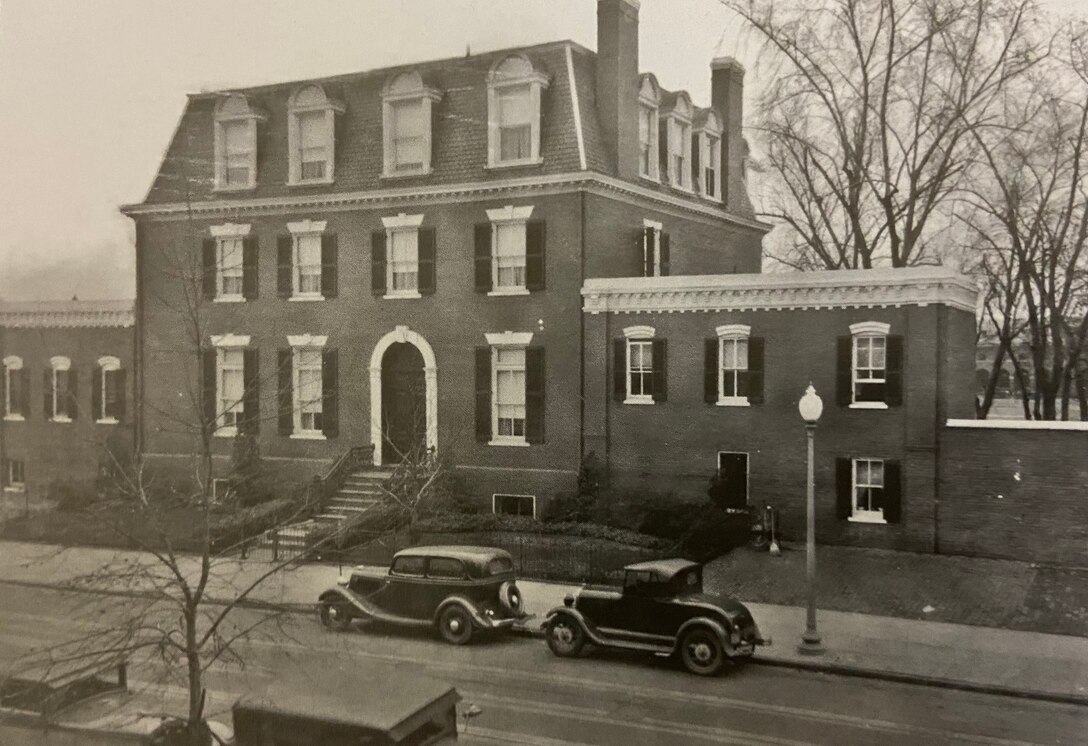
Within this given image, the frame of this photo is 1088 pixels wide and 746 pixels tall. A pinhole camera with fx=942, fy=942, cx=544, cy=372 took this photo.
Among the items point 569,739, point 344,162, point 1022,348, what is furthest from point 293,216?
point 1022,348

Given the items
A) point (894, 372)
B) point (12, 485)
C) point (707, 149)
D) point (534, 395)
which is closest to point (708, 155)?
point (707, 149)

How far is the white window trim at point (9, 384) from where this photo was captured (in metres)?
12.9

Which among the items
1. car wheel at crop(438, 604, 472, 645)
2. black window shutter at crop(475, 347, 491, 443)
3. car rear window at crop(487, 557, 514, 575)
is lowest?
car wheel at crop(438, 604, 472, 645)

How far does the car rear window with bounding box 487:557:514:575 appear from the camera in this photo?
1365 cm

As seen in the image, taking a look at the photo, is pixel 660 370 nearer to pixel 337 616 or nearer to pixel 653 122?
pixel 653 122

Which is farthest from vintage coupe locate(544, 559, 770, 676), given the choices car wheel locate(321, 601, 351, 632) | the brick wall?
the brick wall

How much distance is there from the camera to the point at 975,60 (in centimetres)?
1402

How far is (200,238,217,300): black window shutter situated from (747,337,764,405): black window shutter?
8694 mm

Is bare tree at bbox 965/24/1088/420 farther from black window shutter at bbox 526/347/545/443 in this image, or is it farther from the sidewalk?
black window shutter at bbox 526/347/545/443

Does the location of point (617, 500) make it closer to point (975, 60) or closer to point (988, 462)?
point (988, 462)

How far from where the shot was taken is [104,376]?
14406mm

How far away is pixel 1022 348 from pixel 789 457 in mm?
5590

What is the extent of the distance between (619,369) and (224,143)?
7.17 meters

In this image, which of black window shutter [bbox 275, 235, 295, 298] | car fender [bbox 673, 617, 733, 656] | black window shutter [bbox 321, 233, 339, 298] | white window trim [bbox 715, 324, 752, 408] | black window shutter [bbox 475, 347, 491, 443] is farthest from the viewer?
black window shutter [bbox 321, 233, 339, 298]
